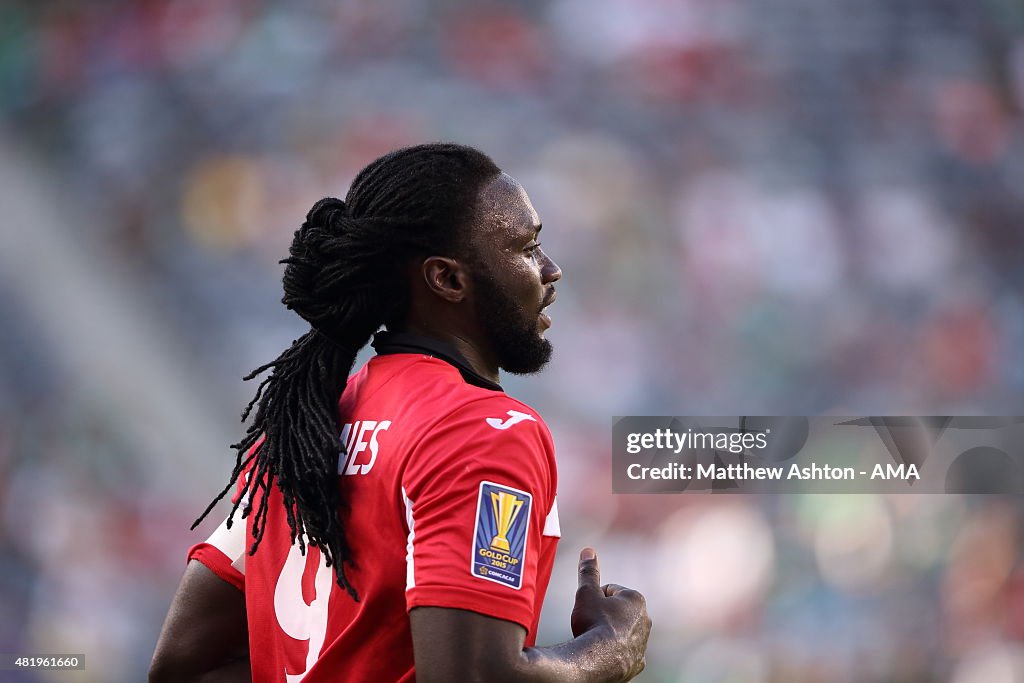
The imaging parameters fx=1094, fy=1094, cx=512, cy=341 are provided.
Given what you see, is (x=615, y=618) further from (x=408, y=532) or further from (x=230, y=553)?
(x=230, y=553)

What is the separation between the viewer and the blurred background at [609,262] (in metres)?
3.57

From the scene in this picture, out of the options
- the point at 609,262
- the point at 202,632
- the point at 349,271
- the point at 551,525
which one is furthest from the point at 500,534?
the point at 609,262

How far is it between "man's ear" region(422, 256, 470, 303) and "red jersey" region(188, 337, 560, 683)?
0.08 meters

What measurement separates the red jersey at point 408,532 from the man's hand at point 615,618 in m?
0.05

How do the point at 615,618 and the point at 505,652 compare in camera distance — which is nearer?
the point at 505,652

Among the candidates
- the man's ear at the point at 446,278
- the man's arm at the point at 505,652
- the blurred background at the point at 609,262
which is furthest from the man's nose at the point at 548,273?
the blurred background at the point at 609,262

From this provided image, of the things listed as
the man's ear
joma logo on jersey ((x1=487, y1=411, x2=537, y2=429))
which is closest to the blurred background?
the man's ear

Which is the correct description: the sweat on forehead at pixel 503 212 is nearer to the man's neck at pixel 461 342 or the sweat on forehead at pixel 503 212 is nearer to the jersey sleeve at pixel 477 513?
the man's neck at pixel 461 342

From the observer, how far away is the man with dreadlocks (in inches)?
39.5

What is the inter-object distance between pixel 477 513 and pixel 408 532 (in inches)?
3.7

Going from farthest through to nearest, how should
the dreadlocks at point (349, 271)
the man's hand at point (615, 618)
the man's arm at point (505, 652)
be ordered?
the dreadlocks at point (349, 271)
the man's hand at point (615, 618)
the man's arm at point (505, 652)

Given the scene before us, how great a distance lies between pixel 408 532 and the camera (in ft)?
3.49

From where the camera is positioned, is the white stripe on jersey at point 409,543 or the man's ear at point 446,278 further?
the man's ear at point 446,278

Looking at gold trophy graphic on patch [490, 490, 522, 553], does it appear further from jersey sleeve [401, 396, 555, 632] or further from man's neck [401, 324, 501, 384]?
man's neck [401, 324, 501, 384]
